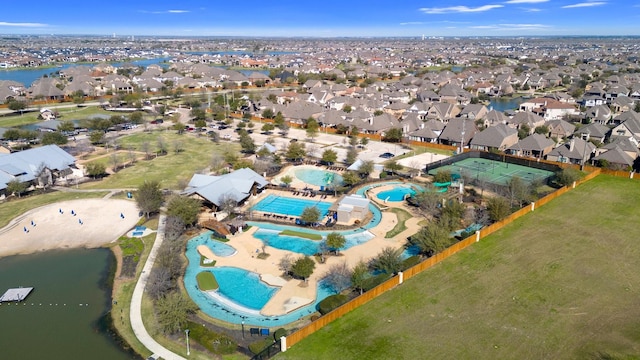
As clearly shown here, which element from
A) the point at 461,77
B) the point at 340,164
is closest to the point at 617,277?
the point at 340,164

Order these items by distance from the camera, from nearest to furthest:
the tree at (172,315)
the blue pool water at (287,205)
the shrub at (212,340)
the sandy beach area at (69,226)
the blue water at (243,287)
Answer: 1. the shrub at (212,340)
2. the tree at (172,315)
3. the blue water at (243,287)
4. the sandy beach area at (69,226)
5. the blue pool water at (287,205)

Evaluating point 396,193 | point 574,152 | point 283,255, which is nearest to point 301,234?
point 283,255

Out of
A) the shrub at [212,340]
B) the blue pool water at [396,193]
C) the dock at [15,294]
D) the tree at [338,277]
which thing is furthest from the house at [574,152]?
the dock at [15,294]

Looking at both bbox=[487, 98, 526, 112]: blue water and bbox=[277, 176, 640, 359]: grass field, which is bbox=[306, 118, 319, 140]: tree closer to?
bbox=[277, 176, 640, 359]: grass field

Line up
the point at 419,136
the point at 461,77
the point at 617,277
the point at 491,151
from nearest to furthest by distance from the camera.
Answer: the point at 617,277 < the point at 491,151 < the point at 419,136 < the point at 461,77

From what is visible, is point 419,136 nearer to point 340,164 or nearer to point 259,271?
point 340,164

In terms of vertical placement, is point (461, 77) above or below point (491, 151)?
above

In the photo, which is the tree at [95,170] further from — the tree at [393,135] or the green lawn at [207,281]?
the tree at [393,135]

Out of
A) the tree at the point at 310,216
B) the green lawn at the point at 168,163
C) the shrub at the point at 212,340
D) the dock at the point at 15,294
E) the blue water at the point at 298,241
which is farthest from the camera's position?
the green lawn at the point at 168,163
